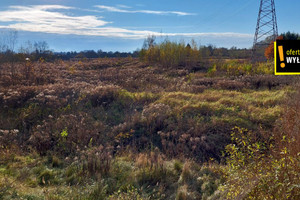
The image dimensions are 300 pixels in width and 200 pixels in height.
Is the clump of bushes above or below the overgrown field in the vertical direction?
above

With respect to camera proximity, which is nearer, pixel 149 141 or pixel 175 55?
pixel 149 141

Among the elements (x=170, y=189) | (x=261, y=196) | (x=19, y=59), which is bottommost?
(x=170, y=189)

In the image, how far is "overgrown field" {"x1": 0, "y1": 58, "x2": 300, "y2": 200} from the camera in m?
3.38

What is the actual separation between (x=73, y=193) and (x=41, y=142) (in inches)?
114

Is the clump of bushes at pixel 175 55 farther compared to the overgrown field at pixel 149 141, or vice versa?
the clump of bushes at pixel 175 55

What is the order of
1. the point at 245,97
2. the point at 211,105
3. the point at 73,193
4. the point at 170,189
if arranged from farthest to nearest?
the point at 245,97
the point at 211,105
the point at 170,189
the point at 73,193

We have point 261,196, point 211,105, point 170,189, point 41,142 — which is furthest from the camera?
point 211,105

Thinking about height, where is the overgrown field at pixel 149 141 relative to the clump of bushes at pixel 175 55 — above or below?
below

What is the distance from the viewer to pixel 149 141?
6.86 m

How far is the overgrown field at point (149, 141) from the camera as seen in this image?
3.38 metres

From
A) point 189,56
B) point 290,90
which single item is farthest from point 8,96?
point 189,56

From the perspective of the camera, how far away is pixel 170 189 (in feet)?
13.2

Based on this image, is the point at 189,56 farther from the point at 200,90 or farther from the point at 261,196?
the point at 261,196

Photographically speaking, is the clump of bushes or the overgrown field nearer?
the overgrown field
